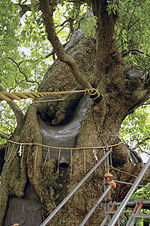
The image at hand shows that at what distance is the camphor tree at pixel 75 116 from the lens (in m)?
4.11

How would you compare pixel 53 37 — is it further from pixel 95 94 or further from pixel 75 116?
pixel 75 116

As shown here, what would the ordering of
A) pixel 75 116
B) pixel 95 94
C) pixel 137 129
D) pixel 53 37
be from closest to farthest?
pixel 53 37, pixel 95 94, pixel 75 116, pixel 137 129

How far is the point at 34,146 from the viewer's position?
175 inches

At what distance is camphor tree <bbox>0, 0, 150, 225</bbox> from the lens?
13.5ft

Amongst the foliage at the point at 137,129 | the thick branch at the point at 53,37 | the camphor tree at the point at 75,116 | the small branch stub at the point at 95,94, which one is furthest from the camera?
the foliage at the point at 137,129

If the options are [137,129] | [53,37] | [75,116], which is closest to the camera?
[53,37]

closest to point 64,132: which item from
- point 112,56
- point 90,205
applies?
point 90,205

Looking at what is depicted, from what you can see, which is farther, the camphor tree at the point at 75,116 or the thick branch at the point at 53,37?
the camphor tree at the point at 75,116

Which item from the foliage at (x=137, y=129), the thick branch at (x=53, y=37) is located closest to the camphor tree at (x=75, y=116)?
the thick branch at (x=53, y=37)

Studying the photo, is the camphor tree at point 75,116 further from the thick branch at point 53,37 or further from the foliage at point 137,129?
the foliage at point 137,129

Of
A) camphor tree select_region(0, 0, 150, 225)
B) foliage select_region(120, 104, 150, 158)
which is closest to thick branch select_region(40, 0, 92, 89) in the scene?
camphor tree select_region(0, 0, 150, 225)

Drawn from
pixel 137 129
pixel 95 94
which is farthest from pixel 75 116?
pixel 137 129

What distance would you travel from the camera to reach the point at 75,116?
5262mm

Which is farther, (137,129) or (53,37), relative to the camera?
(137,129)
